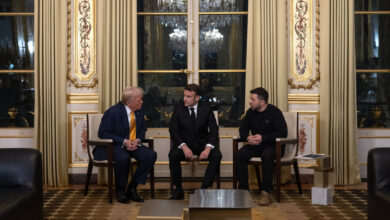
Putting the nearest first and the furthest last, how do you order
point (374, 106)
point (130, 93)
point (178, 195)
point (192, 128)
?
point (178, 195) < point (130, 93) < point (192, 128) < point (374, 106)

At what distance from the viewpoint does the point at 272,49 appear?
18.6 ft

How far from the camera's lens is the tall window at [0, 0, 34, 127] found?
595cm

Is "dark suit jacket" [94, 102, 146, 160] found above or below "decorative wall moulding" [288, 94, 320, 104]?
below

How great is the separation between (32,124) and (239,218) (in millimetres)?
3983

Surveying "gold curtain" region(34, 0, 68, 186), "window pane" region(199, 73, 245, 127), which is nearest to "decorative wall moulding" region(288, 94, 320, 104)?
"window pane" region(199, 73, 245, 127)

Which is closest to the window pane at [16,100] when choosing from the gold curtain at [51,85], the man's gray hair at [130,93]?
the gold curtain at [51,85]

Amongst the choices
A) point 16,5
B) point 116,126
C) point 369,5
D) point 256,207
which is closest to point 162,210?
point 256,207

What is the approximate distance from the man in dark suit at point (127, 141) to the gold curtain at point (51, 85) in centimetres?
85

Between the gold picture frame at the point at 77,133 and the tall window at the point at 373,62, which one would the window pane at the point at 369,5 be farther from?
the gold picture frame at the point at 77,133

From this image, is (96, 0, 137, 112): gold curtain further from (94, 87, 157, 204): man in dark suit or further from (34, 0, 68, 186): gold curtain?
(94, 87, 157, 204): man in dark suit

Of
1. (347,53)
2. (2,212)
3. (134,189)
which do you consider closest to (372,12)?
(347,53)

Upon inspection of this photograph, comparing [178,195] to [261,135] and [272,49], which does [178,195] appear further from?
[272,49]

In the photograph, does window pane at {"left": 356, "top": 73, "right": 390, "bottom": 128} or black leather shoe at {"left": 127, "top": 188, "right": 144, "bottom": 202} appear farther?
window pane at {"left": 356, "top": 73, "right": 390, "bottom": 128}

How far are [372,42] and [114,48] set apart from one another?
3033 millimetres
